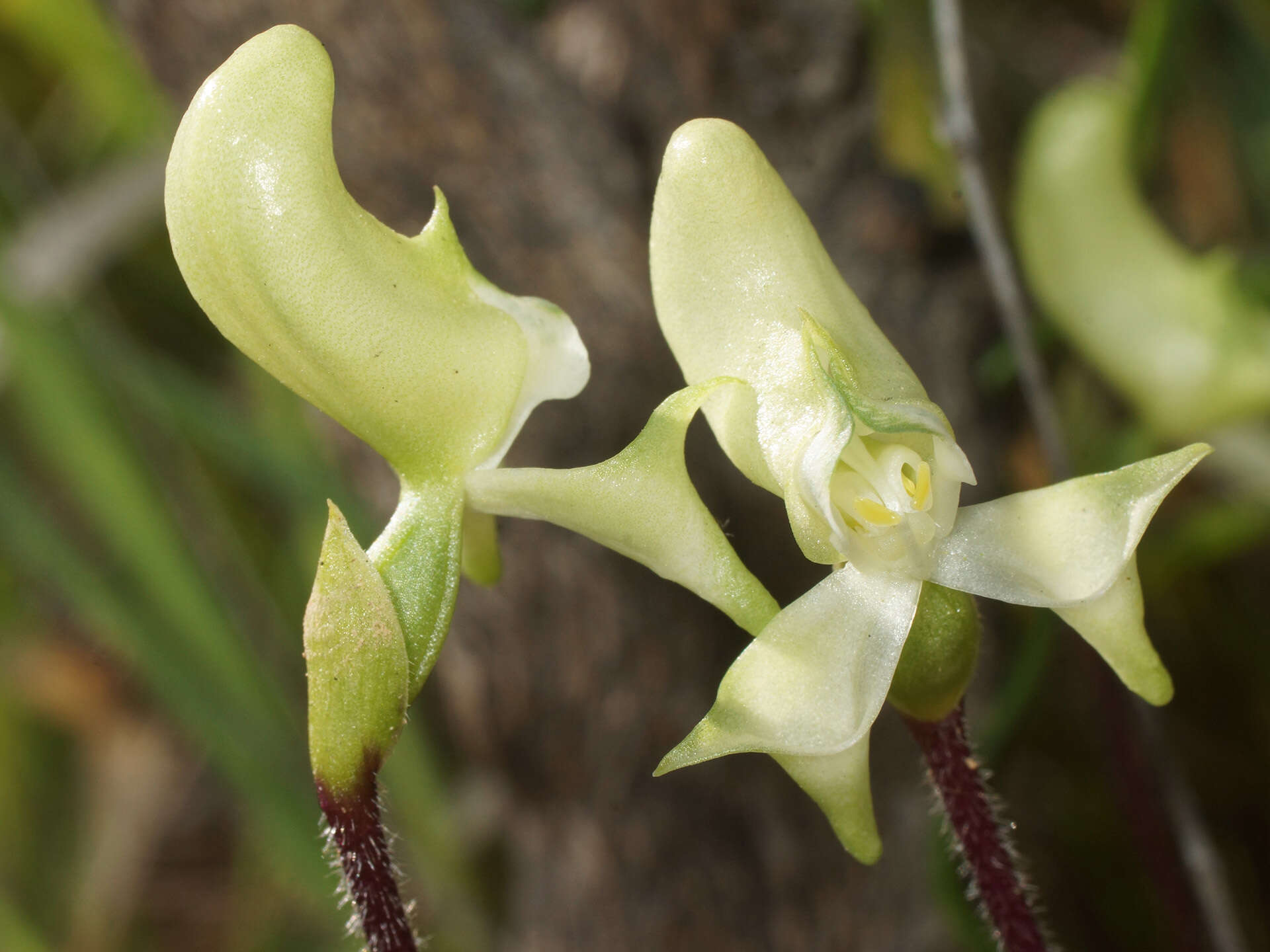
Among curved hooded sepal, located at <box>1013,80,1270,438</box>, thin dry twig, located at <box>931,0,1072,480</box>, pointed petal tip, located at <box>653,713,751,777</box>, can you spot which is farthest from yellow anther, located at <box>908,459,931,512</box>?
curved hooded sepal, located at <box>1013,80,1270,438</box>

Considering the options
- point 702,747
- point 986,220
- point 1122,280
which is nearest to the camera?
point 702,747

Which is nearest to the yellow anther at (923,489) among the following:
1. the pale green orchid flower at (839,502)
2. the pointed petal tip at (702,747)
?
the pale green orchid flower at (839,502)

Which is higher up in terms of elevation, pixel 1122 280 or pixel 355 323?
pixel 1122 280

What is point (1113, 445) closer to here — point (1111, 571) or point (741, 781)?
point (741, 781)

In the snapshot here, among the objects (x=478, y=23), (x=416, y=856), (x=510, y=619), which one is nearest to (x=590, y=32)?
(x=478, y=23)

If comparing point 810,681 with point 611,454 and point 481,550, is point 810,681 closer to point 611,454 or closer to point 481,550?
point 481,550

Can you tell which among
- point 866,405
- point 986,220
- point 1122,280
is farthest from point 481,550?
point 1122,280

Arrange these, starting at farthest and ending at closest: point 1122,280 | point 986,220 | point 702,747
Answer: point 1122,280 → point 986,220 → point 702,747
